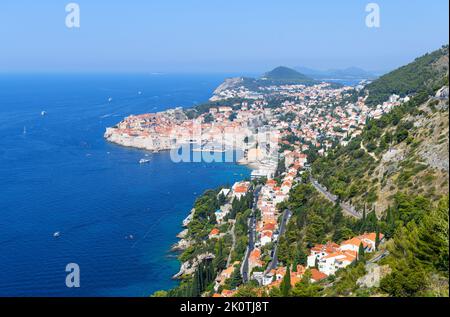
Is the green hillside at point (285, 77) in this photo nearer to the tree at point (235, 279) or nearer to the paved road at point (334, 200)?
the paved road at point (334, 200)

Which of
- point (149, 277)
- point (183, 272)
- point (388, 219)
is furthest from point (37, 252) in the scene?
point (388, 219)

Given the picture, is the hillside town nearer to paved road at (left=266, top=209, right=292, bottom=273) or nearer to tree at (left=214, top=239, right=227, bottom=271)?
paved road at (left=266, top=209, right=292, bottom=273)

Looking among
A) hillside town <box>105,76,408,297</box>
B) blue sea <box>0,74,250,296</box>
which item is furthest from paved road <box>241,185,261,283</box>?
blue sea <box>0,74,250,296</box>

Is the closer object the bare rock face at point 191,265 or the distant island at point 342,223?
the distant island at point 342,223

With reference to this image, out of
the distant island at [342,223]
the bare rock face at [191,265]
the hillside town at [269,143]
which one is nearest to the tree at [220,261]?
the distant island at [342,223]
